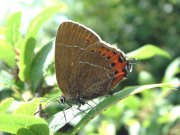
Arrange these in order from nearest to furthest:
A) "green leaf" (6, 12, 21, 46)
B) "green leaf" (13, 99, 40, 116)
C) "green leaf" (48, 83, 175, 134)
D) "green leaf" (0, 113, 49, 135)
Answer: "green leaf" (0, 113, 49, 135) < "green leaf" (13, 99, 40, 116) < "green leaf" (48, 83, 175, 134) < "green leaf" (6, 12, 21, 46)

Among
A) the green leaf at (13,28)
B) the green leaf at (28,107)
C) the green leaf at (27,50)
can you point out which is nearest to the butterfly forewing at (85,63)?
the green leaf at (27,50)

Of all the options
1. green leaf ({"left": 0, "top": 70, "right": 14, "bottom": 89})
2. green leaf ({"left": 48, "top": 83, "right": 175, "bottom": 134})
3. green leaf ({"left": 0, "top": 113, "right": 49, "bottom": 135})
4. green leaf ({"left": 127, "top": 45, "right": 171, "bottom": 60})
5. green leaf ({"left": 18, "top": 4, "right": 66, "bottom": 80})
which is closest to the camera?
green leaf ({"left": 0, "top": 113, "right": 49, "bottom": 135})

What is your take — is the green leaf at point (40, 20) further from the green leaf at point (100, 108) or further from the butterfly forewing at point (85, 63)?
the green leaf at point (100, 108)

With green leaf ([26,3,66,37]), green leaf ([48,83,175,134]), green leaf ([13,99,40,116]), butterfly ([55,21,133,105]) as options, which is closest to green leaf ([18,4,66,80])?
green leaf ([26,3,66,37])

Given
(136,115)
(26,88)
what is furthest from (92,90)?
(136,115)

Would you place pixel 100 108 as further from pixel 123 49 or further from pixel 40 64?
pixel 123 49

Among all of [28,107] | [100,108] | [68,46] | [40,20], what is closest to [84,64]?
[68,46]

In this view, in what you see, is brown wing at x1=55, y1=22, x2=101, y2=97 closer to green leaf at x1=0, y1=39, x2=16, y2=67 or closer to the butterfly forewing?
the butterfly forewing
